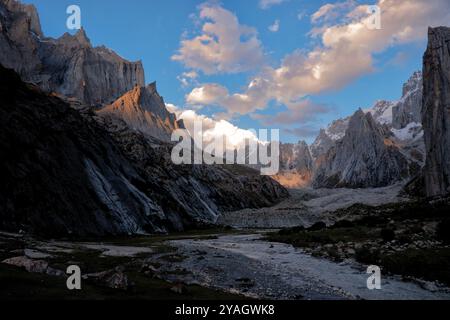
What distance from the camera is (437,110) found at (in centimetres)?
11306

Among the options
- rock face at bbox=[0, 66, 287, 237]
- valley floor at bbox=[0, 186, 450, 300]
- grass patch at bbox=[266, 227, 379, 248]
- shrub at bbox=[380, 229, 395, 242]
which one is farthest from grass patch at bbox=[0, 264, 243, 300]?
rock face at bbox=[0, 66, 287, 237]

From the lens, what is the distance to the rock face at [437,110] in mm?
111250

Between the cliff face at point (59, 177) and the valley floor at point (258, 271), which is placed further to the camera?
the cliff face at point (59, 177)

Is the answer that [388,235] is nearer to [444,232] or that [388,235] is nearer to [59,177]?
[444,232]

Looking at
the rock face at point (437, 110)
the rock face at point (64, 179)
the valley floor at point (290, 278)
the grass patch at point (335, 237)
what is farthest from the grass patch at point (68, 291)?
the rock face at point (437, 110)

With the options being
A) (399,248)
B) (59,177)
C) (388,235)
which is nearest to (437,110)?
(388,235)

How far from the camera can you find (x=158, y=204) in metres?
102

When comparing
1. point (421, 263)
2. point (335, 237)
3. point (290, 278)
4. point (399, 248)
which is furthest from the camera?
point (335, 237)

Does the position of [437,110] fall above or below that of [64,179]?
above

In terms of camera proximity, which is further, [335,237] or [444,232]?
[335,237]

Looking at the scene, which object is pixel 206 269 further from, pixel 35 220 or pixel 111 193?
pixel 111 193

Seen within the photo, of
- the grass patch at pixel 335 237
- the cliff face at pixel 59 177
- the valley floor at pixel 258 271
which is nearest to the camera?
the valley floor at pixel 258 271

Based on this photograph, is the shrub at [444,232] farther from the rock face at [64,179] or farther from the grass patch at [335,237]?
the rock face at [64,179]

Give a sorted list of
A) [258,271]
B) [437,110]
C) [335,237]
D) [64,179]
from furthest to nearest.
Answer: [437,110], [64,179], [335,237], [258,271]
